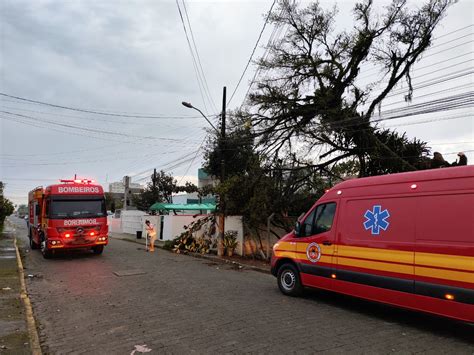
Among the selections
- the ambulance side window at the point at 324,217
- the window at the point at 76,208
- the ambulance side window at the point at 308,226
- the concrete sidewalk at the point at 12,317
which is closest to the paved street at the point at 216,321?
the concrete sidewalk at the point at 12,317

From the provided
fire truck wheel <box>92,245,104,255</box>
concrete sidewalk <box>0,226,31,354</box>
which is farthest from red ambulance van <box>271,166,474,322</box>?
fire truck wheel <box>92,245,104,255</box>

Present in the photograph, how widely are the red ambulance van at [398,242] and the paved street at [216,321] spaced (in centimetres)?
52

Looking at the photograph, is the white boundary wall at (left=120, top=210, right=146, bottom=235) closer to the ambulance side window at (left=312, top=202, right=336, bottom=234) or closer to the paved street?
the paved street

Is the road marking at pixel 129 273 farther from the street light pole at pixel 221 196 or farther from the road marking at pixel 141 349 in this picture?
the road marking at pixel 141 349

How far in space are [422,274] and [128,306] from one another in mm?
5420

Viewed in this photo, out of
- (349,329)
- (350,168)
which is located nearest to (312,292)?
(349,329)

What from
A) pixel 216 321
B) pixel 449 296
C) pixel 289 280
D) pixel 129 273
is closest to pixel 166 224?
pixel 129 273

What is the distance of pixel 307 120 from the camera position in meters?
18.6

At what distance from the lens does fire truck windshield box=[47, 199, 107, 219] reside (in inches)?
621

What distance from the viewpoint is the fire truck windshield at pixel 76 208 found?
15.8 metres

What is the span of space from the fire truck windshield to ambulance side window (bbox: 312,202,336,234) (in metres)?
10.8

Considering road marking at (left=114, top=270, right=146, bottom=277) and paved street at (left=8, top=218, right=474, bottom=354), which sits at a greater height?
paved street at (left=8, top=218, right=474, bottom=354)

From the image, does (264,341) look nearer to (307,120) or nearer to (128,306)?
(128,306)

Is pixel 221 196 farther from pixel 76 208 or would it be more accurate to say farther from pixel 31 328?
pixel 31 328
